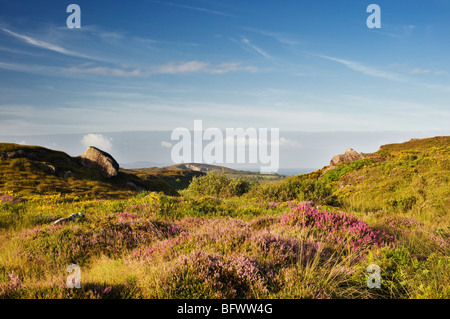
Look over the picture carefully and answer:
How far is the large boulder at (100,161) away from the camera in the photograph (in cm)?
3269

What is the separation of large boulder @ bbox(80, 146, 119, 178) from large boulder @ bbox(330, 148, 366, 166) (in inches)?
1202

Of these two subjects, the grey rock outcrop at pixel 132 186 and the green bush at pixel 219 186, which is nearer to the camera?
the green bush at pixel 219 186

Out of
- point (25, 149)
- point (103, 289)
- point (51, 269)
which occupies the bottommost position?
point (51, 269)

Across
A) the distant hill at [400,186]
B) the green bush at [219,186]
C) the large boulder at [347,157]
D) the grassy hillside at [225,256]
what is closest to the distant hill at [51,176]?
the green bush at [219,186]

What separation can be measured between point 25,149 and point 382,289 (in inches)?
1489

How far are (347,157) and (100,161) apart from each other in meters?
33.8

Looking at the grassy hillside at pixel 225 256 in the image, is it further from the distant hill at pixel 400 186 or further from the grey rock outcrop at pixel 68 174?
the grey rock outcrop at pixel 68 174

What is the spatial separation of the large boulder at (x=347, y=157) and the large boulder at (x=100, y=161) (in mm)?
30526

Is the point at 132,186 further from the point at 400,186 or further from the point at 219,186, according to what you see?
the point at 400,186

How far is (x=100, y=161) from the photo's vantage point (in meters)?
33.2
